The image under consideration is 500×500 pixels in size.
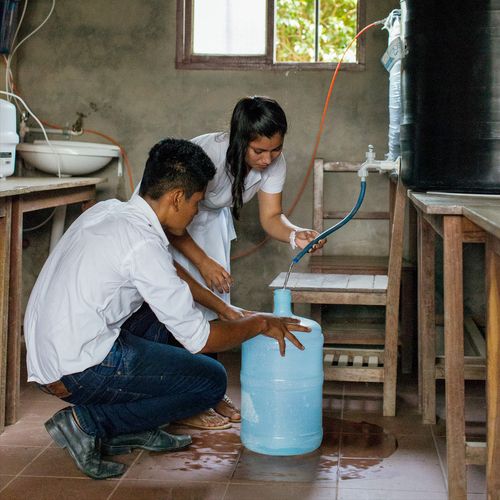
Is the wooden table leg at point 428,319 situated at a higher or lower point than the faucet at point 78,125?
lower

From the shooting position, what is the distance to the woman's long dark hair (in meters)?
2.82

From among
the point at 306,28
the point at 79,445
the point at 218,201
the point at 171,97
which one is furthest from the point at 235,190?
the point at 306,28

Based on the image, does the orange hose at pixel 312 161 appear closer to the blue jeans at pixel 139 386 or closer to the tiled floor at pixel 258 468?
the tiled floor at pixel 258 468

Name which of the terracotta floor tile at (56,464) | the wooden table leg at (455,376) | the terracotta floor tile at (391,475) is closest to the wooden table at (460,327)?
the wooden table leg at (455,376)

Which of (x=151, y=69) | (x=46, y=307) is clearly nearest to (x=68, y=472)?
(x=46, y=307)

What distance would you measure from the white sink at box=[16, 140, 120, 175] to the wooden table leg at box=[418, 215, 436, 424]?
6.04ft

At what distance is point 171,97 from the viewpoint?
4559mm

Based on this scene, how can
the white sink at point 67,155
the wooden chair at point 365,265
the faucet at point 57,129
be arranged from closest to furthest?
1. the wooden chair at point 365,265
2. the white sink at point 67,155
3. the faucet at point 57,129

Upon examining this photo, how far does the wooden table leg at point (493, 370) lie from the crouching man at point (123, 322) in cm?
74

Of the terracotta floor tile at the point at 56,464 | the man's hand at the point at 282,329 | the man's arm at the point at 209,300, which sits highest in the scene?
the man's arm at the point at 209,300

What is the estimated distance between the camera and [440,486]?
8.40ft

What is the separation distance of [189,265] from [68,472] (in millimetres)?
930

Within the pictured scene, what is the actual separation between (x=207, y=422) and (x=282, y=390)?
479 mm

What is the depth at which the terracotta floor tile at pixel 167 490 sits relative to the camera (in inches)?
96.6
